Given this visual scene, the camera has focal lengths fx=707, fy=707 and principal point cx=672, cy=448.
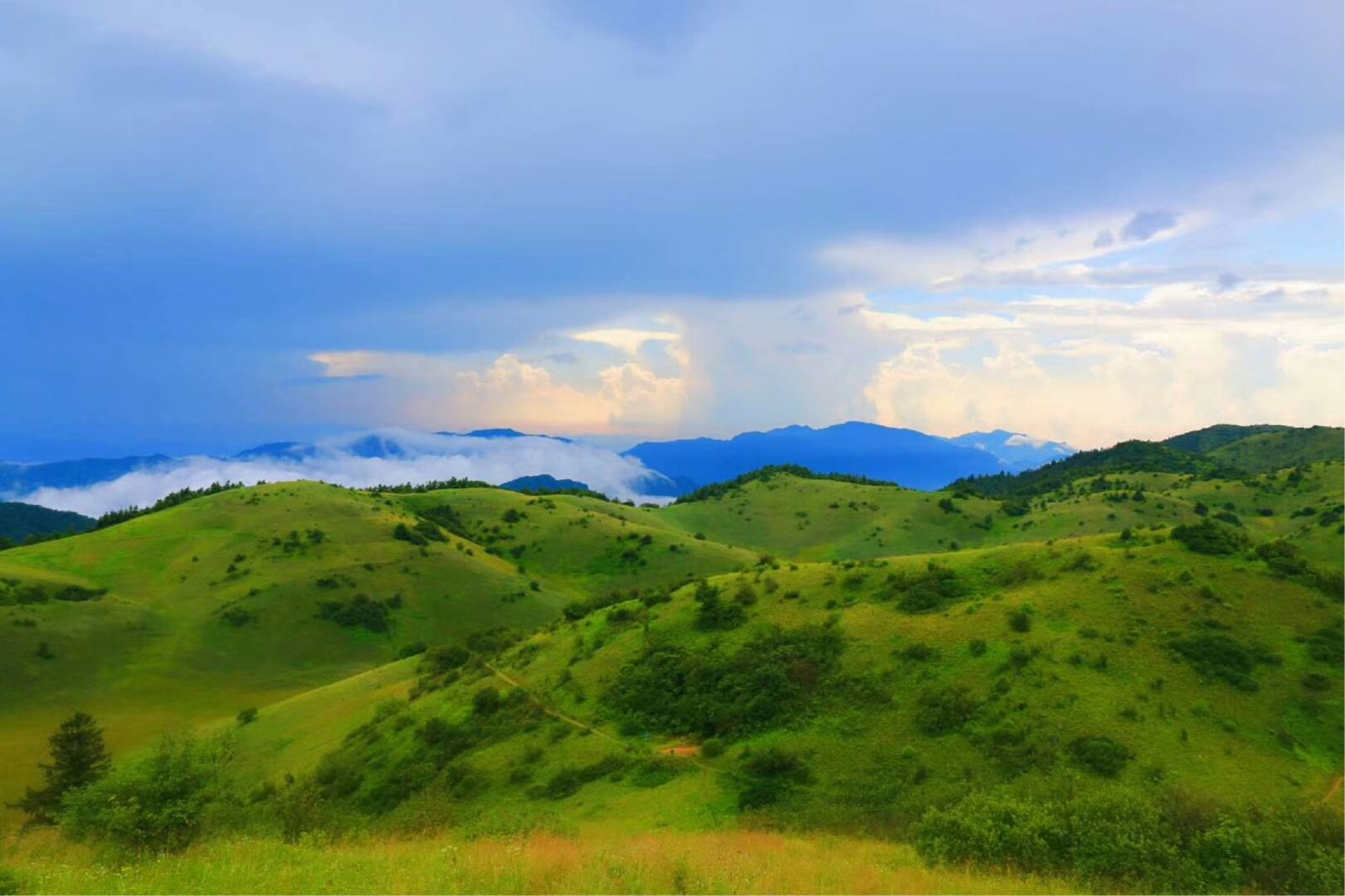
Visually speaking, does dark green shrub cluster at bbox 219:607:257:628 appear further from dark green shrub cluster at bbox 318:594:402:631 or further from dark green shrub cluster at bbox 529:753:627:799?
dark green shrub cluster at bbox 529:753:627:799

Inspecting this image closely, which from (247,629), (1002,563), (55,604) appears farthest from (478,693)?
(55,604)

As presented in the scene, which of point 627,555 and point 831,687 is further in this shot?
point 627,555

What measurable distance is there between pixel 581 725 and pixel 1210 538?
35891 mm

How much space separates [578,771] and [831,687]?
1293 centimetres

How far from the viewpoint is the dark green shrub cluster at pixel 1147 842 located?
57.7ft

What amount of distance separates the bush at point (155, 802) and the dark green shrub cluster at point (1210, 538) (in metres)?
46.6

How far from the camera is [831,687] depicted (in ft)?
115

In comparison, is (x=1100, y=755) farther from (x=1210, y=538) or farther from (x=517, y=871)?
(x=517, y=871)

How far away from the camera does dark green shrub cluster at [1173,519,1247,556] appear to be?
125 ft

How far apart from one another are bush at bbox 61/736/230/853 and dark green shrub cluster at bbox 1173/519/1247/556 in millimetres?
46591

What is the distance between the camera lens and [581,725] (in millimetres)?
38188

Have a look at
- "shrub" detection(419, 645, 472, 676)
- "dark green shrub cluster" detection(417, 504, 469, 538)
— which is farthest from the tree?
"dark green shrub cluster" detection(417, 504, 469, 538)

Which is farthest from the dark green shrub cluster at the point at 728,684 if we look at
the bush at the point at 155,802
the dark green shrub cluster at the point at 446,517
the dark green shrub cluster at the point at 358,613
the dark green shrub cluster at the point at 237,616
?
the dark green shrub cluster at the point at 446,517

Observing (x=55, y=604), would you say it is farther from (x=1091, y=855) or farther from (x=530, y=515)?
(x=1091, y=855)
